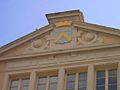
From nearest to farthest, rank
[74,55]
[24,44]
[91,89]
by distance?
[91,89] < [74,55] < [24,44]

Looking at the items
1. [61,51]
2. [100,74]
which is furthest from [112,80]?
[61,51]

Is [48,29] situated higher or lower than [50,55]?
higher

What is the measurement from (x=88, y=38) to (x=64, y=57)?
5.06ft

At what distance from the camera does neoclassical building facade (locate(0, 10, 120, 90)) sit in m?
23.0

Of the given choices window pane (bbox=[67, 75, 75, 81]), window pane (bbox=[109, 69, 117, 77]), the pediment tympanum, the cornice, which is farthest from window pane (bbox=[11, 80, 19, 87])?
window pane (bbox=[109, 69, 117, 77])

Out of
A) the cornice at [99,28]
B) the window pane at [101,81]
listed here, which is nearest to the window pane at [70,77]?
the window pane at [101,81]

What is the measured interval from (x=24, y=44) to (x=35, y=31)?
0.91m

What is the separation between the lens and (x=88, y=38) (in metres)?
24.0

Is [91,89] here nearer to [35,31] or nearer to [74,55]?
[74,55]

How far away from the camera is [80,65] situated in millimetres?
23297

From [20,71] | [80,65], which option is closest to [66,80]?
[80,65]

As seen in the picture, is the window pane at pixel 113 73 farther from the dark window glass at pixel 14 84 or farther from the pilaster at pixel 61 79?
the dark window glass at pixel 14 84

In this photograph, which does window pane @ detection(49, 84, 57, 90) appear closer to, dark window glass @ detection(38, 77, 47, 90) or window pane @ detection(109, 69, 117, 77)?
dark window glass @ detection(38, 77, 47, 90)

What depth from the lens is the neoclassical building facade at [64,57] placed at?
22969 mm
